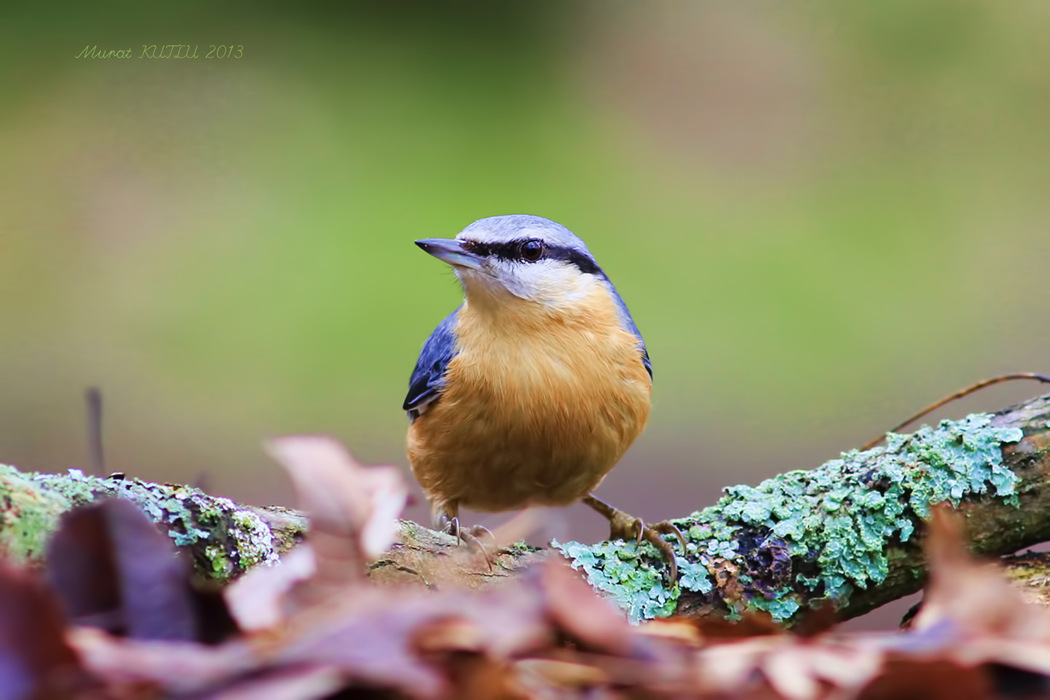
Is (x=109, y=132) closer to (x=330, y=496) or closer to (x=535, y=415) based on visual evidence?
(x=535, y=415)

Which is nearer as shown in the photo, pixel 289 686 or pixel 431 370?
pixel 289 686

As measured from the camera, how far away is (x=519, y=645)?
515 mm

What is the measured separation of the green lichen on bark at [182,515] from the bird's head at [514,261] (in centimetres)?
100

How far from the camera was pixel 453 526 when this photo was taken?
2203 mm

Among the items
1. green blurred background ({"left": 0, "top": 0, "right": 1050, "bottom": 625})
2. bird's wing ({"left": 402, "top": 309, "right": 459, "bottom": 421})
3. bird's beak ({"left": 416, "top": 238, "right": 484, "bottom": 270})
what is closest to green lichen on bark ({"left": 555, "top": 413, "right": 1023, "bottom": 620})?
bird's wing ({"left": 402, "top": 309, "right": 459, "bottom": 421})

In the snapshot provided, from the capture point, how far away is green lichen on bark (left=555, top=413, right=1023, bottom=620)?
1669 millimetres

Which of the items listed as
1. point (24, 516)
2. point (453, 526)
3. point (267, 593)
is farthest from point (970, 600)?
point (453, 526)

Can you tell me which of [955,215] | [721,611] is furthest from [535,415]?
[955,215]

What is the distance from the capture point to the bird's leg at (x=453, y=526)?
194 cm

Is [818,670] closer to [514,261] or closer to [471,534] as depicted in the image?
[471,534]

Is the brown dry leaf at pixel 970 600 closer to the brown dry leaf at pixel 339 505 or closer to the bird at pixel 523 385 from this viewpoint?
the brown dry leaf at pixel 339 505

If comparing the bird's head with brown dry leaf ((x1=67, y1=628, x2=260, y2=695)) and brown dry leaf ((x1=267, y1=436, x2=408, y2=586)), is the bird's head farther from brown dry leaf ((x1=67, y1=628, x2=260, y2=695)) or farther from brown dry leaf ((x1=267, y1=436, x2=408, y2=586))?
brown dry leaf ((x1=67, y1=628, x2=260, y2=695))

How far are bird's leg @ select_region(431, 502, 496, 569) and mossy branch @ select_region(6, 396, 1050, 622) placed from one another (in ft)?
0.70

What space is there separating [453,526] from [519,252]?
72 cm
